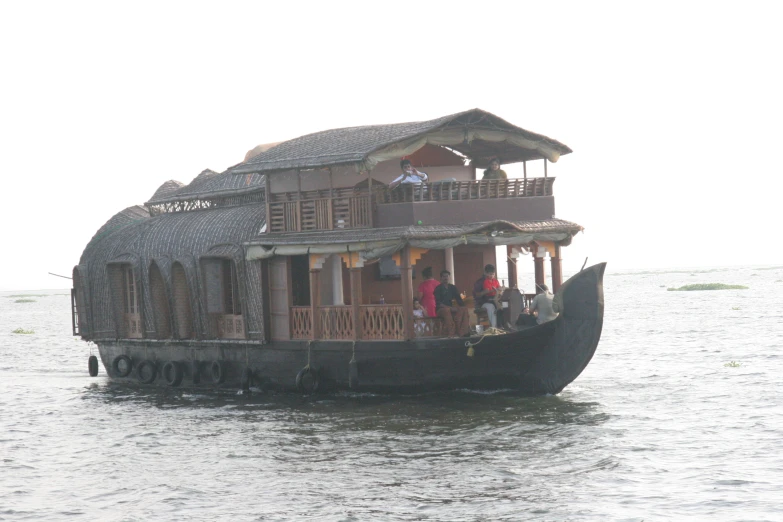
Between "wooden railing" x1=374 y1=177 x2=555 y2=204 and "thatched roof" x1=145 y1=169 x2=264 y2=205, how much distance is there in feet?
16.9

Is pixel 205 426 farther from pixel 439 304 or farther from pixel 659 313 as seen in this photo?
pixel 659 313

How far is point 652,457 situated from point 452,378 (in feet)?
15.3

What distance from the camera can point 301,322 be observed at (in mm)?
21625

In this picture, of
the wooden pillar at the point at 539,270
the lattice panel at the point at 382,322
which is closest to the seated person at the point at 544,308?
the wooden pillar at the point at 539,270

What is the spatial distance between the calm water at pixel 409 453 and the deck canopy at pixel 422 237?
2.72m

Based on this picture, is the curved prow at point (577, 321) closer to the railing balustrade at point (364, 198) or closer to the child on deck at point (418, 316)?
the child on deck at point (418, 316)

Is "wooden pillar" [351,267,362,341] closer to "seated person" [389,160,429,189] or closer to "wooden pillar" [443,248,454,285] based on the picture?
"seated person" [389,160,429,189]

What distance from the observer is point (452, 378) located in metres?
19.8

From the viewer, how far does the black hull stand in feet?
63.1

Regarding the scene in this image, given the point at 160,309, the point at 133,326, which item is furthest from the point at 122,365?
the point at 160,309

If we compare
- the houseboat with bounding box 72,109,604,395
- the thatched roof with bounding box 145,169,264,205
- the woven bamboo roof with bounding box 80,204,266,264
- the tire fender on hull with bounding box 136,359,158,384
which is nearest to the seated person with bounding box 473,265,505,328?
the houseboat with bounding box 72,109,604,395

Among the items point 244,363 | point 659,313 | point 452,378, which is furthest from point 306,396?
point 659,313

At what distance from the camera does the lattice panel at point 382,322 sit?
65.4 feet

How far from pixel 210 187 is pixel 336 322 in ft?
24.5
